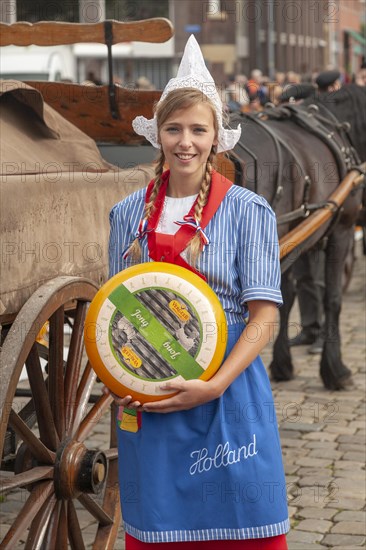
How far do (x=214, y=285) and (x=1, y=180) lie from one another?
82 centimetres

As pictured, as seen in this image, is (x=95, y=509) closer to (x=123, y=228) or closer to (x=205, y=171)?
(x=123, y=228)

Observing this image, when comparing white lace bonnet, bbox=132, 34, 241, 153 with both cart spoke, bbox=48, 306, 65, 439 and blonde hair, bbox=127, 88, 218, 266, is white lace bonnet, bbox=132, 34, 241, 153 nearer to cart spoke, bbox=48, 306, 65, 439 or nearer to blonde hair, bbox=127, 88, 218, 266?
blonde hair, bbox=127, 88, 218, 266

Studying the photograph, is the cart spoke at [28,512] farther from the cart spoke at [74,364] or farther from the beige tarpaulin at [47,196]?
the beige tarpaulin at [47,196]

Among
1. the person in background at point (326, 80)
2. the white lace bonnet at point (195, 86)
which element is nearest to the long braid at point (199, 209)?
the white lace bonnet at point (195, 86)

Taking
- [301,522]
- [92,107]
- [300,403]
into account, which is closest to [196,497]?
[301,522]

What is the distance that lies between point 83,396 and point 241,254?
123 centimetres

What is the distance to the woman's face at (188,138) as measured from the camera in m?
2.97

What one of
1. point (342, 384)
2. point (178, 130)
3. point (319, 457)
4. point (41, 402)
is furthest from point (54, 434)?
point (342, 384)

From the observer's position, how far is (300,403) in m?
6.94

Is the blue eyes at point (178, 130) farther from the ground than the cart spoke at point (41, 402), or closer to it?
farther from the ground

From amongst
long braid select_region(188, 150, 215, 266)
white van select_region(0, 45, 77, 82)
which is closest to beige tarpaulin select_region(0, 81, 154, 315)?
long braid select_region(188, 150, 215, 266)

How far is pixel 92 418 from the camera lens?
3.98m

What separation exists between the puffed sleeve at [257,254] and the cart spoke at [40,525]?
1.12 m

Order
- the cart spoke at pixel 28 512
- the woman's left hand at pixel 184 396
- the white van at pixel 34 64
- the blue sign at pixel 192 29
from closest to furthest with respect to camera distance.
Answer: the woman's left hand at pixel 184 396 < the cart spoke at pixel 28 512 < the white van at pixel 34 64 < the blue sign at pixel 192 29
